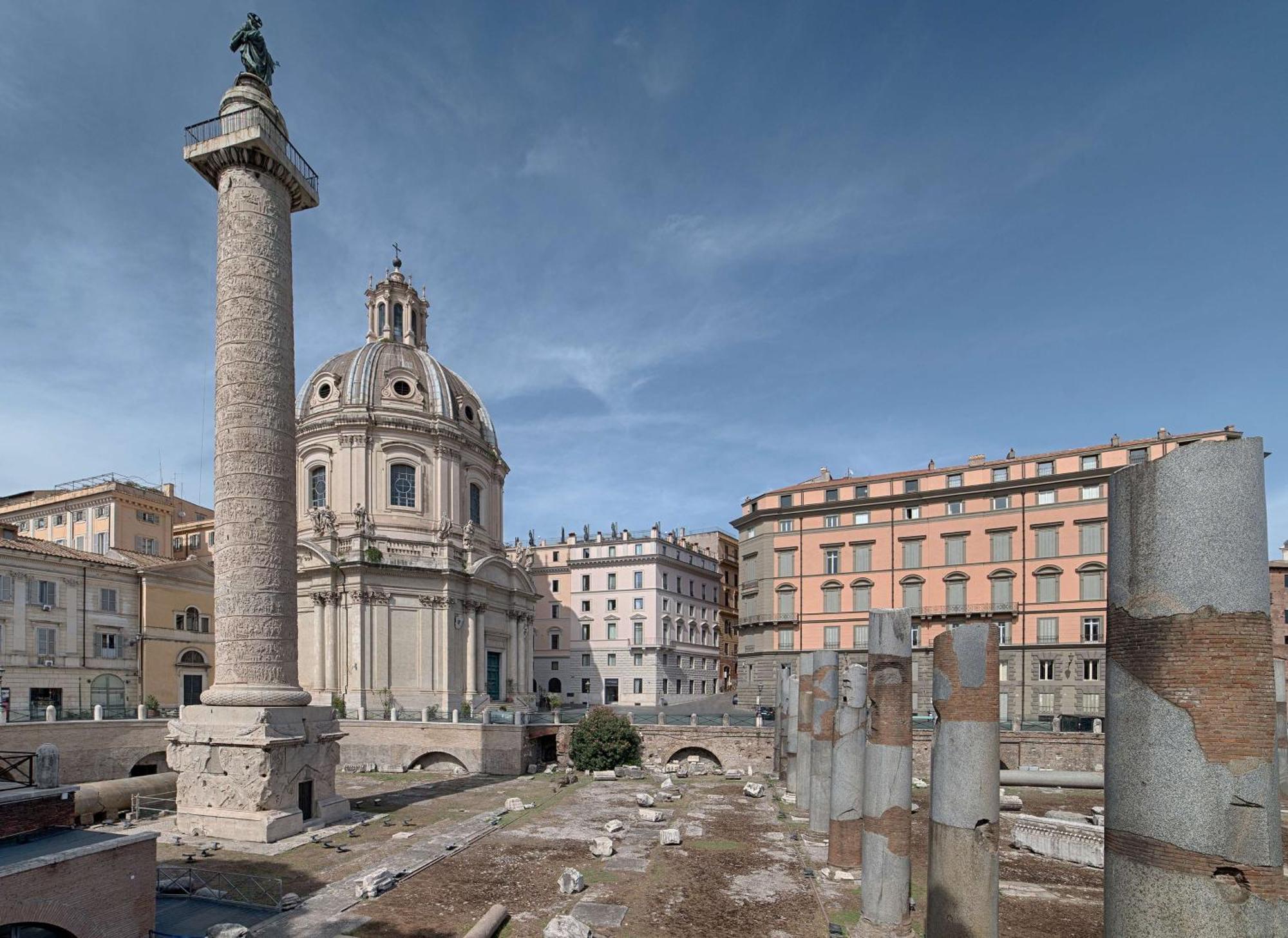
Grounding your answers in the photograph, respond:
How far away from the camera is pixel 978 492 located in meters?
45.4

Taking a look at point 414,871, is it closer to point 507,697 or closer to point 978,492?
point 507,697

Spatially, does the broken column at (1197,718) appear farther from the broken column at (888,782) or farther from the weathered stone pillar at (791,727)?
the weathered stone pillar at (791,727)

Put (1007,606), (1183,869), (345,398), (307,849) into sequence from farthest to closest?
(345,398)
(1007,606)
(307,849)
(1183,869)

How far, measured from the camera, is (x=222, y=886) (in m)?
17.5

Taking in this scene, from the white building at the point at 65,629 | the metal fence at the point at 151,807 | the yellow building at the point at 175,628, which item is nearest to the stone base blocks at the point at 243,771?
the metal fence at the point at 151,807

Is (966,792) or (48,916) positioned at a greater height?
(966,792)

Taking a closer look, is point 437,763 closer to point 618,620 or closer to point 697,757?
point 697,757

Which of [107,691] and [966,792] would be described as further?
[107,691]

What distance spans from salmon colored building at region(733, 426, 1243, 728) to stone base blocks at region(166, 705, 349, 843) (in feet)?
93.4

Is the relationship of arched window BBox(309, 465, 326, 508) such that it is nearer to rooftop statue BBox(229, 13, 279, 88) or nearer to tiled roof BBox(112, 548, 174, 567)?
tiled roof BBox(112, 548, 174, 567)

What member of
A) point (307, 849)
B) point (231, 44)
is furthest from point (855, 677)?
point (231, 44)

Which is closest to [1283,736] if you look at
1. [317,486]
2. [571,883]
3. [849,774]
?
[849,774]

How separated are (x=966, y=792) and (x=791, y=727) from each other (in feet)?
62.2

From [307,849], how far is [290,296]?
1602cm
